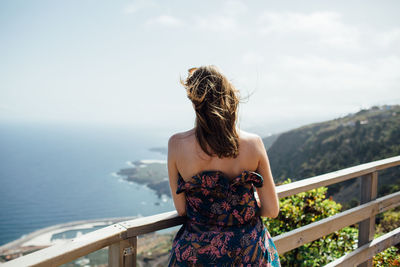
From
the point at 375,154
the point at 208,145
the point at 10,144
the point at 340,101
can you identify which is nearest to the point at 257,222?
the point at 208,145

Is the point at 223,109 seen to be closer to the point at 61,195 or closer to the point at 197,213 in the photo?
the point at 197,213

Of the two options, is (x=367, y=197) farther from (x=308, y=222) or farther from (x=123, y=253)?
(x=123, y=253)

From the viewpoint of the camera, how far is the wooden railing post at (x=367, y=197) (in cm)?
229

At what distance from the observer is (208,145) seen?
1259mm

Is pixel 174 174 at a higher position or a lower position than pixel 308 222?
higher

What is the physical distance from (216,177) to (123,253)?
1.60 ft

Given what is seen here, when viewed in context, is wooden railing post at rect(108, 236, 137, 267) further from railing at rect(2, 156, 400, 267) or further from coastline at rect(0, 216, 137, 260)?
coastline at rect(0, 216, 137, 260)

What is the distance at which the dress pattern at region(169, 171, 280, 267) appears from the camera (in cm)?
127

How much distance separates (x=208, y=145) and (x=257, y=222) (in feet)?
1.50

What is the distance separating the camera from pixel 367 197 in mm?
2305

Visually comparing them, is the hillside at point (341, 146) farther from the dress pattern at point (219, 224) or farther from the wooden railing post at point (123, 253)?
the wooden railing post at point (123, 253)

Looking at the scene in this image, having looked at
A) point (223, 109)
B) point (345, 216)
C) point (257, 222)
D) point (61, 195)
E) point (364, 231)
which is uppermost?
point (223, 109)

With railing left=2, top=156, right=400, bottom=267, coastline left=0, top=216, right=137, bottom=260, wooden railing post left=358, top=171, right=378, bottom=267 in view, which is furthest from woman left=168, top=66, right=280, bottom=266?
coastline left=0, top=216, right=137, bottom=260

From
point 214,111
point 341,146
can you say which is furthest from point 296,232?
point 341,146
